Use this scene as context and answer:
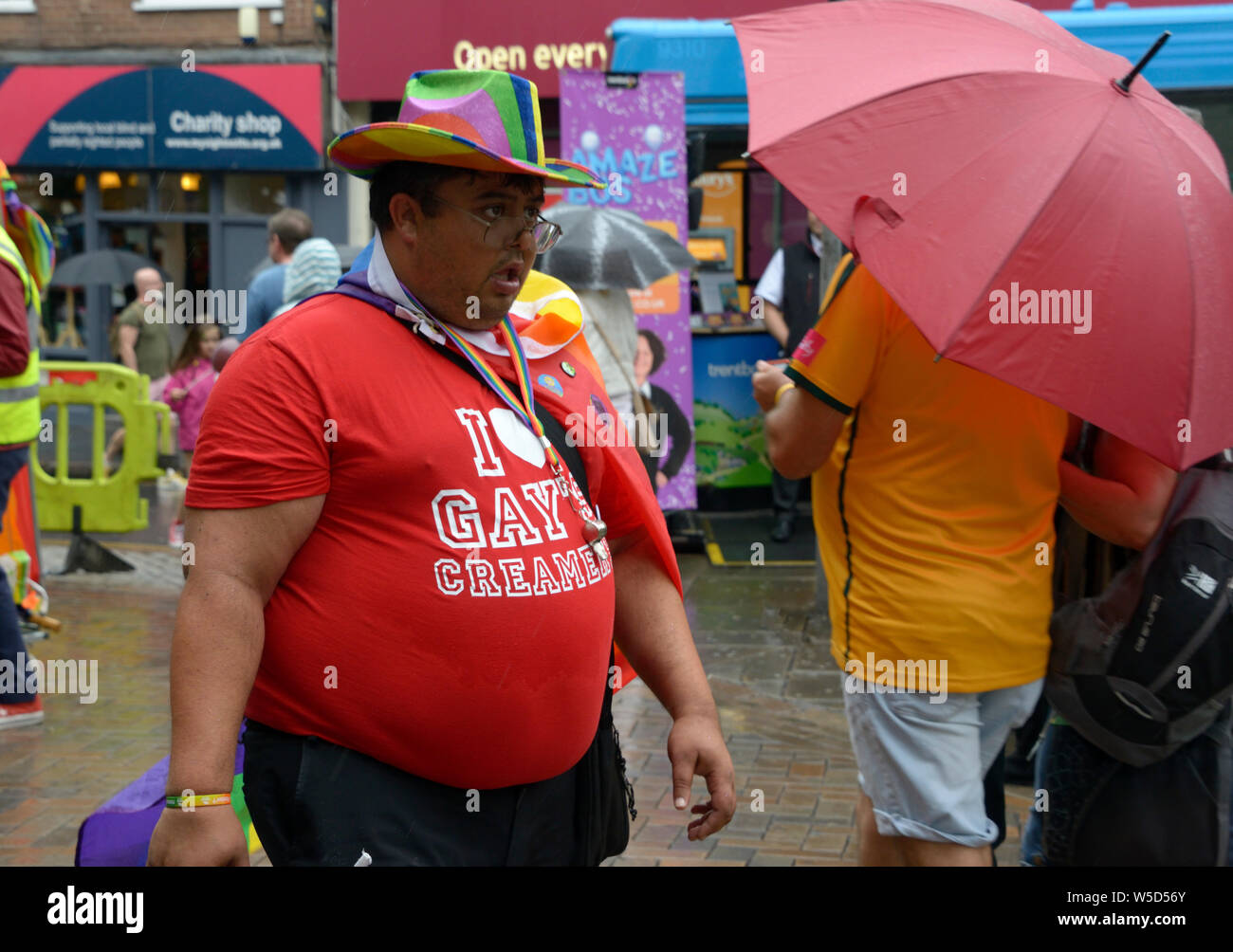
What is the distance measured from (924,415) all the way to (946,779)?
79 cm

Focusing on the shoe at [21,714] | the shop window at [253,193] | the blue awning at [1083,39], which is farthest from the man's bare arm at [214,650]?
the shop window at [253,193]

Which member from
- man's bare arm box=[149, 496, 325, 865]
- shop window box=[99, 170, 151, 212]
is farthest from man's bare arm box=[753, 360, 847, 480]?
shop window box=[99, 170, 151, 212]

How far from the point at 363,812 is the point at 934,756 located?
1.43 meters

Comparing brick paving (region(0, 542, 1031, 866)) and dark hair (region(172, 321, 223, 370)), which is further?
dark hair (region(172, 321, 223, 370))

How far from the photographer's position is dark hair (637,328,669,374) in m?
9.38

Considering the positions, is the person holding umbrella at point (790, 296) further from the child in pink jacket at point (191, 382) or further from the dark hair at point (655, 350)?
the child in pink jacket at point (191, 382)

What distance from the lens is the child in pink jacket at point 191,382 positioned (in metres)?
10.0

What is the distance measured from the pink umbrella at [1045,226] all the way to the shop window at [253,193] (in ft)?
48.9

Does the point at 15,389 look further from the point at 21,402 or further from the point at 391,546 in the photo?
the point at 391,546

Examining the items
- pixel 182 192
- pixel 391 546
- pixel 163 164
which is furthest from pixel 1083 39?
pixel 182 192

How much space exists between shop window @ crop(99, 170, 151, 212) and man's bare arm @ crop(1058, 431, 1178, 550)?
16.1 meters

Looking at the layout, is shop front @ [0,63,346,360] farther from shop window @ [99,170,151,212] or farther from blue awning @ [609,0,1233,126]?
blue awning @ [609,0,1233,126]

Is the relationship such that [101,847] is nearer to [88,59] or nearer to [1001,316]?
[1001,316]
